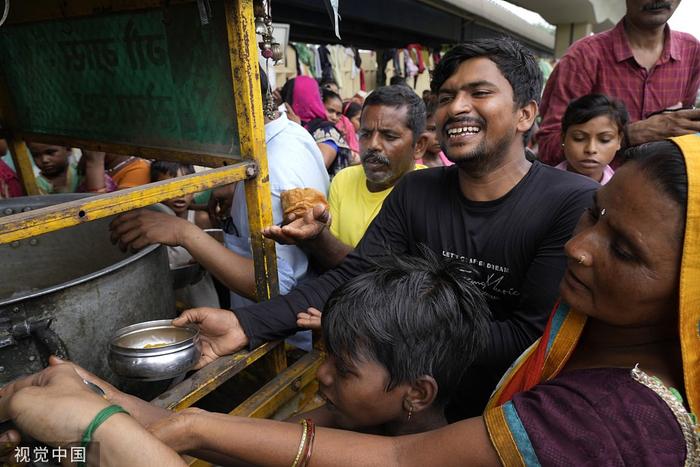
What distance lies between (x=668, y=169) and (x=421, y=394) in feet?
2.48

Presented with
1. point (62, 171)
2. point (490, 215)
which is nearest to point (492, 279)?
point (490, 215)

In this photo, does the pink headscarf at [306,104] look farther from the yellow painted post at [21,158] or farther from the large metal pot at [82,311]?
the large metal pot at [82,311]

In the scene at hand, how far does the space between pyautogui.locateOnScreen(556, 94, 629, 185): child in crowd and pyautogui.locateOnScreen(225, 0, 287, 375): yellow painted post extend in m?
→ 1.92

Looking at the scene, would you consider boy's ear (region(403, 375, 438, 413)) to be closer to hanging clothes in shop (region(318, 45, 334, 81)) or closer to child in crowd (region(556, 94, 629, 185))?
child in crowd (region(556, 94, 629, 185))

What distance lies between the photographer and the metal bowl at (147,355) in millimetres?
1297

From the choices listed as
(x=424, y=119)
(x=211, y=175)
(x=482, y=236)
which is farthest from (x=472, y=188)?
(x=424, y=119)

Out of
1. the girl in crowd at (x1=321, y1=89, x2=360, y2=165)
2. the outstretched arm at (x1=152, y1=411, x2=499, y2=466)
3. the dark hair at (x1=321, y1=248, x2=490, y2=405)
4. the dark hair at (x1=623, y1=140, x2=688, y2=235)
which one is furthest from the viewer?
the girl in crowd at (x1=321, y1=89, x2=360, y2=165)

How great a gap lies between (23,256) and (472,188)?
6.93ft

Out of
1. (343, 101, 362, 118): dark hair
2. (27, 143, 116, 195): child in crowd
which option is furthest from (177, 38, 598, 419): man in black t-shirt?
(343, 101, 362, 118): dark hair

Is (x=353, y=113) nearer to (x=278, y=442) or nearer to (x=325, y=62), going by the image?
(x=325, y=62)

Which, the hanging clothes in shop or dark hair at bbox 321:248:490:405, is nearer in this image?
dark hair at bbox 321:248:490:405

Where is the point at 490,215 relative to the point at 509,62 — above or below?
below

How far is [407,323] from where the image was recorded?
115 cm

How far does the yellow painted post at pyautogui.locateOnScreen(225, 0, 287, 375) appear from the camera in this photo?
147cm
